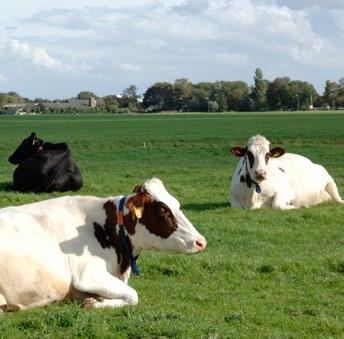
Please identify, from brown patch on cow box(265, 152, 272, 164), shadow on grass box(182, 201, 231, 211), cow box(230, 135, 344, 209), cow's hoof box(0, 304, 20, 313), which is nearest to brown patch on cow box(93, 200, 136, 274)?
cow's hoof box(0, 304, 20, 313)

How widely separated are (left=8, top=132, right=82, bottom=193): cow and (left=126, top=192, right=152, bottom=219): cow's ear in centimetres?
1178

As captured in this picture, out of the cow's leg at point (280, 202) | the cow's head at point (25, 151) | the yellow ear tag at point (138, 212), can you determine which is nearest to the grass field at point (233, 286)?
the cow's leg at point (280, 202)

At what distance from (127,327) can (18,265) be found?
1.27 metres

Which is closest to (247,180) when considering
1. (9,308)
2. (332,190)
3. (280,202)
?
(280,202)

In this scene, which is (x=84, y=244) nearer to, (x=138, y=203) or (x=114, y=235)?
(x=114, y=235)

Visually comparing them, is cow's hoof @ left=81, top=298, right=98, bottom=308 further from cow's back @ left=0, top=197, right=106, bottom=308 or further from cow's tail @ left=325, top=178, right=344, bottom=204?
cow's tail @ left=325, top=178, right=344, bottom=204

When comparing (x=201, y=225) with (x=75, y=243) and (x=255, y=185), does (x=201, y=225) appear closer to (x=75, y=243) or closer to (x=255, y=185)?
(x=255, y=185)

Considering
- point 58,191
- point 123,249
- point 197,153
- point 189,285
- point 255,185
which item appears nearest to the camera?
point 123,249

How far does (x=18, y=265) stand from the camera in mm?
7105

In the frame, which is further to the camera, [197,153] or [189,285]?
[197,153]

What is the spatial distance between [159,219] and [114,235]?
0.47 metres

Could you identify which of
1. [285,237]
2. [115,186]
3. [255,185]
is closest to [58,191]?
[115,186]

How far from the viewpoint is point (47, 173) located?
62.5 ft

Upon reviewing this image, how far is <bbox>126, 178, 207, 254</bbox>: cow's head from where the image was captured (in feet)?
24.3
